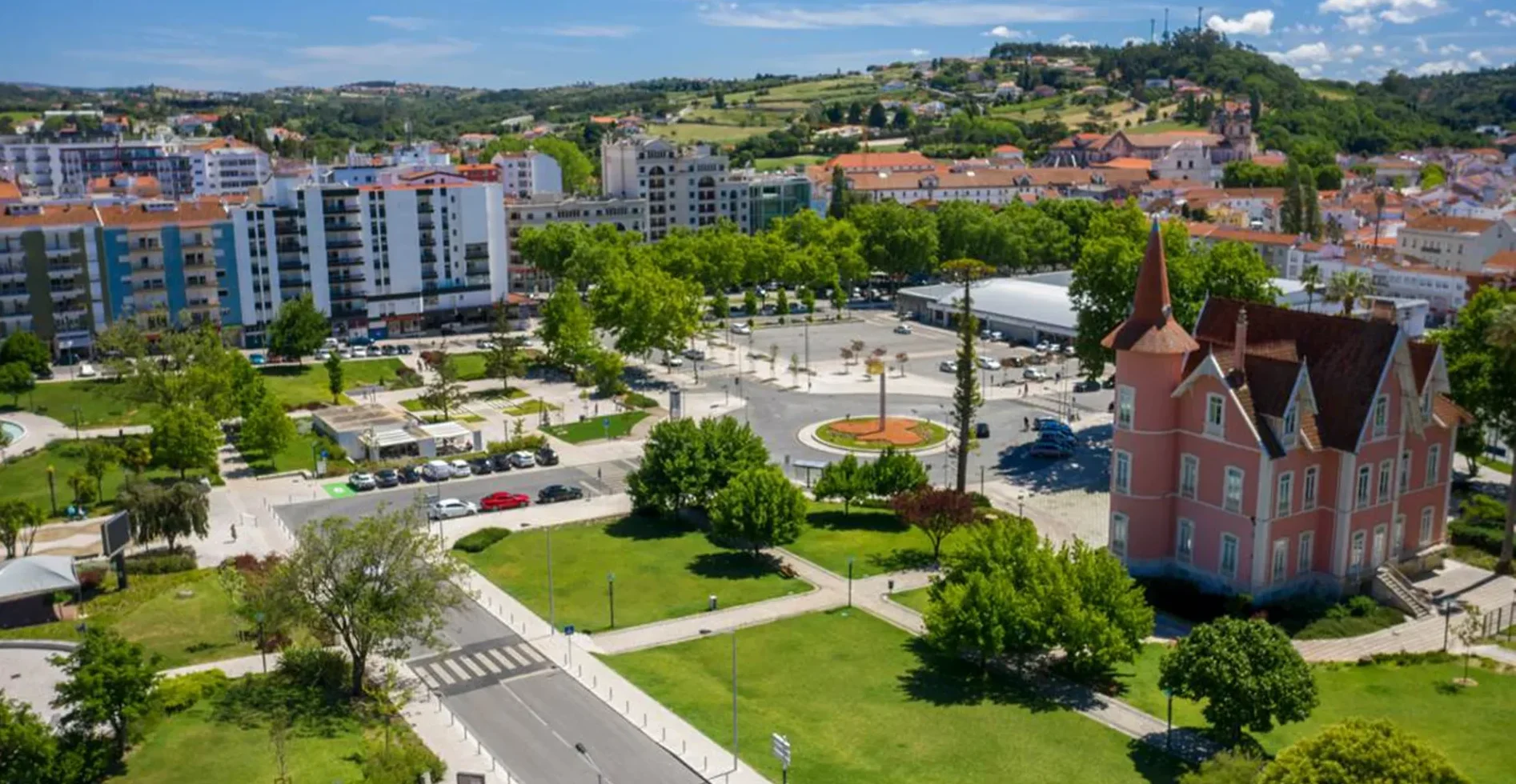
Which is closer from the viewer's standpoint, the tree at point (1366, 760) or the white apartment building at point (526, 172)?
the tree at point (1366, 760)

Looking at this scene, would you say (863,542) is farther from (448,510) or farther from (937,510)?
(448,510)

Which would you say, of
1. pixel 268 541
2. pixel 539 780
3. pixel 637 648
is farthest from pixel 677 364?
pixel 539 780

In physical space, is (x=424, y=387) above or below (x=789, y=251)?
below

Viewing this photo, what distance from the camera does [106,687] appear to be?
3994 cm

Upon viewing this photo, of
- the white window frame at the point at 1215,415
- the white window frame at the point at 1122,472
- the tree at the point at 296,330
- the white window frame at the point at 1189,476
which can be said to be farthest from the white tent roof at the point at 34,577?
the tree at the point at 296,330

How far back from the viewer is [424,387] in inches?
4040

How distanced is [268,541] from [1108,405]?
59139 millimetres

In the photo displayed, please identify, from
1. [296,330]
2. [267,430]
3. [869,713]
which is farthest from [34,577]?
[296,330]

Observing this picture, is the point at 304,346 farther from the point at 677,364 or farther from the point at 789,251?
the point at 789,251

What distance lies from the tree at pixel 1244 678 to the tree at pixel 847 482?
92.8 ft

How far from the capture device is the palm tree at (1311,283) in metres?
103

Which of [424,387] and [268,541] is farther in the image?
[424,387]

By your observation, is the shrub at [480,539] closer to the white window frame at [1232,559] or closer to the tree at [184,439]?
the tree at [184,439]

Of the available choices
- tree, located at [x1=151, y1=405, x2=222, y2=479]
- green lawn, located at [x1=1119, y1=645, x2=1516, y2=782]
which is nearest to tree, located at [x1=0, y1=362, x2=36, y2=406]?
tree, located at [x1=151, y1=405, x2=222, y2=479]
